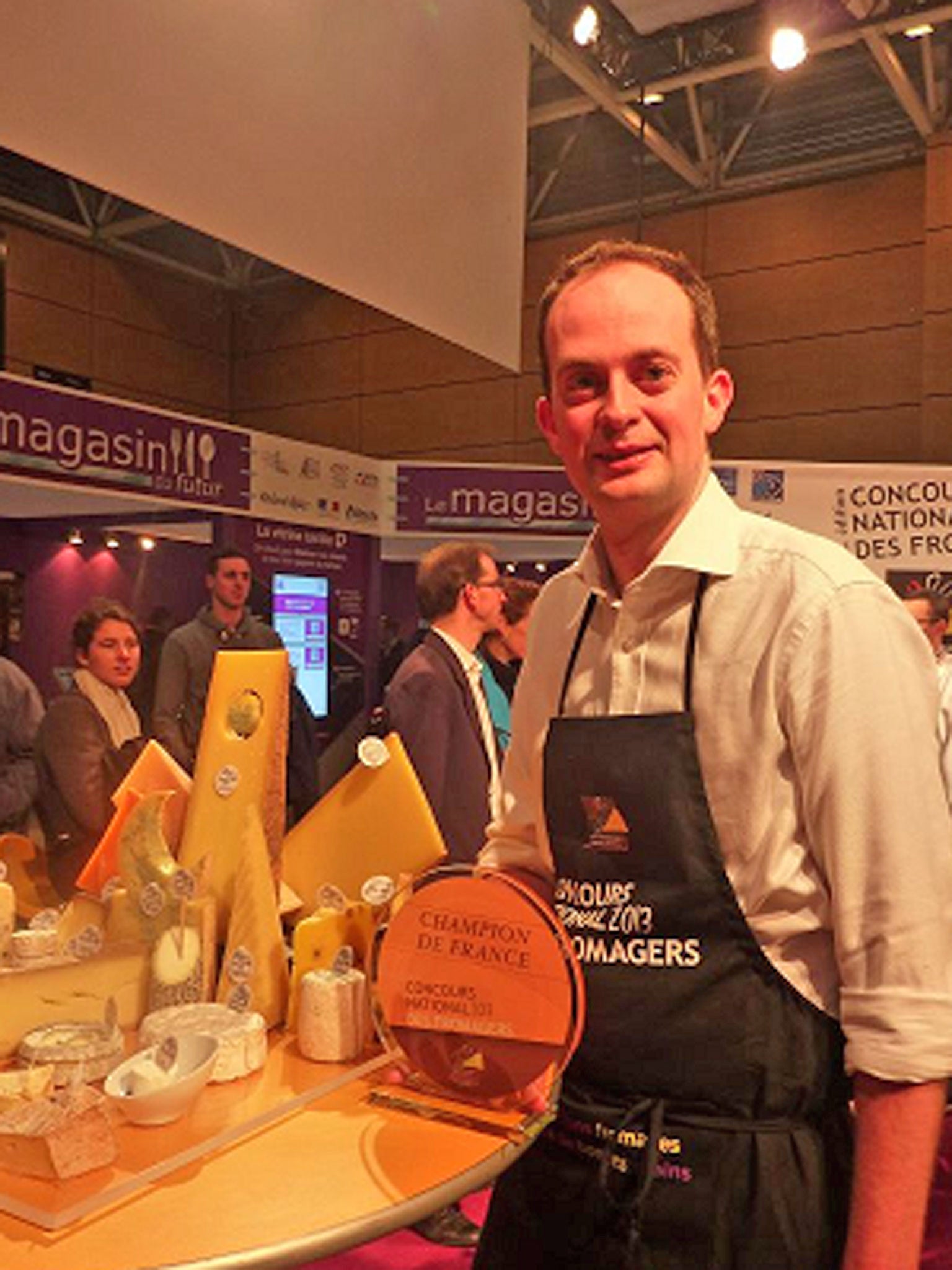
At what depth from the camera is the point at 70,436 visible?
187 inches

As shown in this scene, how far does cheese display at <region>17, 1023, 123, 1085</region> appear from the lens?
116 cm

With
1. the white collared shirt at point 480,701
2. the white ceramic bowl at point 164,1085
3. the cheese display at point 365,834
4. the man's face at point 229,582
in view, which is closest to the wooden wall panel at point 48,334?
the man's face at point 229,582

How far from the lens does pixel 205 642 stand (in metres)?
5.04

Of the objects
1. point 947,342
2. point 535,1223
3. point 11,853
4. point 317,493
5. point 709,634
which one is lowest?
point 535,1223

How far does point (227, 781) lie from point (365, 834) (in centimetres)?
19

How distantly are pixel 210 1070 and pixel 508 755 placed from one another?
1.67ft

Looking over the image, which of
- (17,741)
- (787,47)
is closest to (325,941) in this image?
(17,741)

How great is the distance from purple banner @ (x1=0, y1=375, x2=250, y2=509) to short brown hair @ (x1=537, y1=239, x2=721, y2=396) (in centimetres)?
380

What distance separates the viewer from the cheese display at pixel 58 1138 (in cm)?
95

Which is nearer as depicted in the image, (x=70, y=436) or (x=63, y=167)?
(x=63, y=167)

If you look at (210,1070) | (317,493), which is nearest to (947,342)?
(317,493)

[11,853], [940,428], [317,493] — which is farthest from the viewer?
[940,428]

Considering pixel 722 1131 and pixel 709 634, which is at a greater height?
pixel 709 634

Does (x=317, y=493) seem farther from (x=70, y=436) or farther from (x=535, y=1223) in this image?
(x=535, y=1223)
